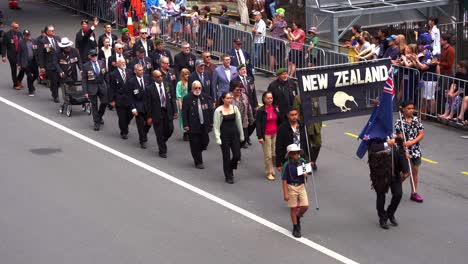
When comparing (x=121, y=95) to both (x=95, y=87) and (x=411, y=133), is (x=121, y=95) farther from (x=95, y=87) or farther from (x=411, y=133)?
(x=411, y=133)

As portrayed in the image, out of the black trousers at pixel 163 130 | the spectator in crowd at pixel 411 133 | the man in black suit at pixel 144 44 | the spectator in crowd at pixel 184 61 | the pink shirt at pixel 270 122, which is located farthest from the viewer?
the man in black suit at pixel 144 44

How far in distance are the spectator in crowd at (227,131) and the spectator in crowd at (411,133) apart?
2893 mm

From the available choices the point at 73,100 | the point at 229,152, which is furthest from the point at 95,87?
the point at 229,152

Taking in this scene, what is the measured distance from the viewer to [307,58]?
930 inches

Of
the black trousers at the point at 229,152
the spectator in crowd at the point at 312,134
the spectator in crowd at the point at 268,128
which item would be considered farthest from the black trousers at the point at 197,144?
the spectator in crowd at the point at 312,134

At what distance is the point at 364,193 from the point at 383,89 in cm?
181

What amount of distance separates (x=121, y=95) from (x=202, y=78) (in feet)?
5.52

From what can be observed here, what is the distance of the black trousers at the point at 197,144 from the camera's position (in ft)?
57.1

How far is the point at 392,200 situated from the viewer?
14188 millimetres

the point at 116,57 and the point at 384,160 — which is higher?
the point at 116,57

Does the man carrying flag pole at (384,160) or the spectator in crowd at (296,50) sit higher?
the spectator in crowd at (296,50)

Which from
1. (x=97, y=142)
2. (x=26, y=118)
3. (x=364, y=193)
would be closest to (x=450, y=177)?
(x=364, y=193)

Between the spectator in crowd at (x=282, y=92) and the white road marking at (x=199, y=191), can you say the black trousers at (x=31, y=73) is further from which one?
the spectator in crowd at (x=282, y=92)

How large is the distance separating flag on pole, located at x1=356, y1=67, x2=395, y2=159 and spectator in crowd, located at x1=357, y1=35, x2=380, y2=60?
6.62 meters
